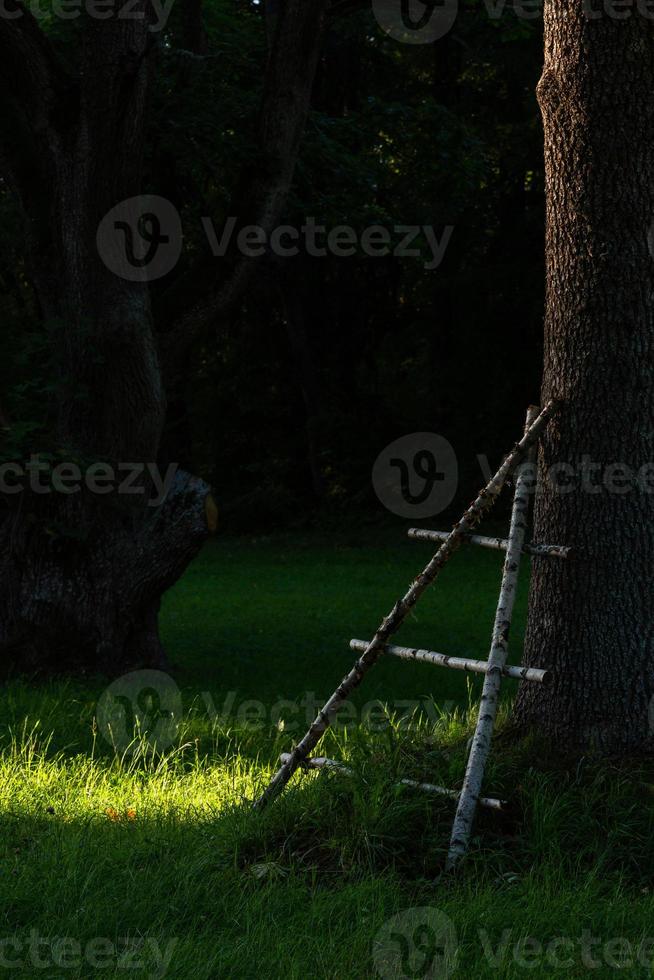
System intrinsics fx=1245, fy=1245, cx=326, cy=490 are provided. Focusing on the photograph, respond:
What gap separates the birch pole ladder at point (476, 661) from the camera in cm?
540

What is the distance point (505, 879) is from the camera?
16.8ft

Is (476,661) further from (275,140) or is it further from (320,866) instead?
(275,140)

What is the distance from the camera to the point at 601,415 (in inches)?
237

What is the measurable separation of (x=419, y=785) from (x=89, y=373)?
6.10 m

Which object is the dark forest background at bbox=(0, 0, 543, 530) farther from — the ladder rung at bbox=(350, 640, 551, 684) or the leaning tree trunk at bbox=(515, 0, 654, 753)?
the ladder rung at bbox=(350, 640, 551, 684)

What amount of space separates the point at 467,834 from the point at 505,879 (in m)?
0.25

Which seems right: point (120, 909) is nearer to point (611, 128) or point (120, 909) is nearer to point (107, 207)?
point (611, 128)

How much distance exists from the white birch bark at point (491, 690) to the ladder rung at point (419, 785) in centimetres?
7

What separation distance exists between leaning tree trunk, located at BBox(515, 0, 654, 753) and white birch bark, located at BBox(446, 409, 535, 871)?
0.23 m

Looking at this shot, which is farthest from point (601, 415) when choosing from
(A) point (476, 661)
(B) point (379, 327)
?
(B) point (379, 327)

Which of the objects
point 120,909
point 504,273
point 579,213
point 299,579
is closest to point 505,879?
point 120,909

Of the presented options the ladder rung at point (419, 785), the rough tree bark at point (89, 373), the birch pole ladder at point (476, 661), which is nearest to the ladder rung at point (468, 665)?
the birch pole ladder at point (476, 661)

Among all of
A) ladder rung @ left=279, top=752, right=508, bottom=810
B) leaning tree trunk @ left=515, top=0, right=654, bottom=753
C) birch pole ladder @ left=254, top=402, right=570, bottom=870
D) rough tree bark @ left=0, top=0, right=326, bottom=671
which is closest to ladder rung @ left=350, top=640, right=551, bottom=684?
birch pole ladder @ left=254, top=402, right=570, bottom=870

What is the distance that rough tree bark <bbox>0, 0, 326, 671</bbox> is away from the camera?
1036cm
